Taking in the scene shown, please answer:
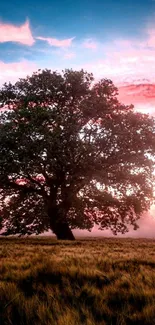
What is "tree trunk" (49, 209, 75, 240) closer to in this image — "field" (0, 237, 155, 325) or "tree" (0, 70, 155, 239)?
"tree" (0, 70, 155, 239)

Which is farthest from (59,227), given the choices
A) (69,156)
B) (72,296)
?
(72,296)

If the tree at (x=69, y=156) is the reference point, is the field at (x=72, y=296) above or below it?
below

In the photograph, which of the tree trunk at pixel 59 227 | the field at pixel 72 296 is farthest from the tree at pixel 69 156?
the field at pixel 72 296

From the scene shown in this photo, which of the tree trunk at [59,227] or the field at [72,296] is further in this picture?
the tree trunk at [59,227]

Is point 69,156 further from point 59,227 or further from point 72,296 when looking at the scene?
point 72,296

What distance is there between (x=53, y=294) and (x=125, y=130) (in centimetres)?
2578

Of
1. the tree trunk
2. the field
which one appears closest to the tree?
the tree trunk

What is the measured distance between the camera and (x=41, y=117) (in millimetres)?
29250

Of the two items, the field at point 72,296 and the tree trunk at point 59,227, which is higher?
the tree trunk at point 59,227

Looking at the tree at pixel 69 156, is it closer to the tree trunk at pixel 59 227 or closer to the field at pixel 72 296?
the tree trunk at pixel 59 227

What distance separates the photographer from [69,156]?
29.0 meters

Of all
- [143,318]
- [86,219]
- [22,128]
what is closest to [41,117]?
[22,128]

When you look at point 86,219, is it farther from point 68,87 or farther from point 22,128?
point 68,87

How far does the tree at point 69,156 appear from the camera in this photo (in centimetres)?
2897
